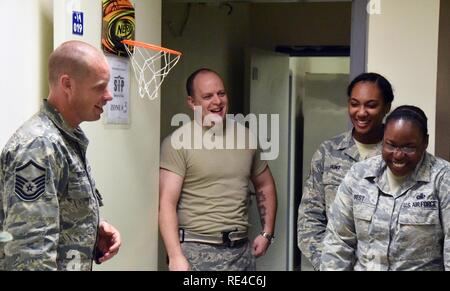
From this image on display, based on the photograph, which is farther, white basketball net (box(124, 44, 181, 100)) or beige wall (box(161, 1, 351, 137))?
beige wall (box(161, 1, 351, 137))

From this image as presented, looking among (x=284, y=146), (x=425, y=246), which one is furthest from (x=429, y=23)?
(x=284, y=146)

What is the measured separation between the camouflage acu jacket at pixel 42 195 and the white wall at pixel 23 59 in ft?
0.87

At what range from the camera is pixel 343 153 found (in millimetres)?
1842

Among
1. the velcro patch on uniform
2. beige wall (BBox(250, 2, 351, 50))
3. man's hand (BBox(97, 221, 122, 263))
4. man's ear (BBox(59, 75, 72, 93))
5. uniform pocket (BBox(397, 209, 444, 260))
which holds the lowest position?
man's hand (BBox(97, 221, 122, 263))

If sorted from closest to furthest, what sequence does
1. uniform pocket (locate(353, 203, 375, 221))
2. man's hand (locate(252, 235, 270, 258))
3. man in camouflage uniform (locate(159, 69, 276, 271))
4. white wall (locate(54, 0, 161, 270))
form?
uniform pocket (locate(353, 203, 375, 221)), white wall (locate(54, 0, 161, 270)), man in camouflage uniform (locate(159, 69, 276, 271)), man's hand (locate(252, 235, 270, 258))

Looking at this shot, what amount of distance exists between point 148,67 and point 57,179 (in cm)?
83

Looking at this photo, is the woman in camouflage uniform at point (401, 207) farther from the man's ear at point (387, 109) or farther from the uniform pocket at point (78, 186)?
the uniform pocket at point (78, 186)

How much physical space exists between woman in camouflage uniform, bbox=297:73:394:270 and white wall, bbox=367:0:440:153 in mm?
71

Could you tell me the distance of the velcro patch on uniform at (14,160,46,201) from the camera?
126cm

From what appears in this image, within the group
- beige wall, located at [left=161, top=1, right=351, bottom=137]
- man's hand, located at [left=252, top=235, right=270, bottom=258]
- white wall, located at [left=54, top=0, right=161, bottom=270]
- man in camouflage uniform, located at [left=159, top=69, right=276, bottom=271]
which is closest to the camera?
white wall, located at [left=54, top=0, right=161, bottom=270]

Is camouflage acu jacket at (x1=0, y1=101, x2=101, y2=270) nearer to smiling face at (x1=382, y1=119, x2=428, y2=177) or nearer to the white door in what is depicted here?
smiling face at (x1=382, y1=119, x2=428, y2=177)

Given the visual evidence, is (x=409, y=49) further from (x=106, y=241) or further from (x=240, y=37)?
(x=240, y=37)

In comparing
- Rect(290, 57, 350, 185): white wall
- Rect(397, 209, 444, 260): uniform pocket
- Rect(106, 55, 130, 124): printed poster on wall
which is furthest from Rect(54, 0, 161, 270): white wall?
Rect(290, 57, 350, 185): white wall

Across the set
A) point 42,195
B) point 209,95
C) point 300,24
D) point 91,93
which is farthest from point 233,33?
point 42,195
